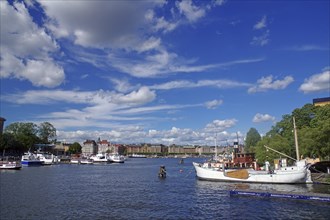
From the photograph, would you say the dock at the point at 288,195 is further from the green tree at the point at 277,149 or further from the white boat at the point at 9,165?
the white boat at the point at 9,165

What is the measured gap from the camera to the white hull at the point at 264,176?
6312 centimetres

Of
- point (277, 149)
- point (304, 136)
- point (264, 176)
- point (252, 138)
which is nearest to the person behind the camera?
point (264, 176)

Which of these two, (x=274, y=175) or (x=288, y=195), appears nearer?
(x=288, y=195)

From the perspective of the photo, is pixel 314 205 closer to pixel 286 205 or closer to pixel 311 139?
pixel 286 205

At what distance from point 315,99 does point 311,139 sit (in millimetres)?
106621

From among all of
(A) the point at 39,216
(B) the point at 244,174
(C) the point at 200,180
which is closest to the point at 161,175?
(C) the point at 200,180

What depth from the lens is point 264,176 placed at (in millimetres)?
65938

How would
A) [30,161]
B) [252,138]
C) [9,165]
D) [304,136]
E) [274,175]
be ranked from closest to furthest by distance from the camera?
1. [274,175]
2. [304,136]
3. [9,165]
4. [30,161]
5. [252,138]

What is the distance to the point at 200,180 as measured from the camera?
255 feet

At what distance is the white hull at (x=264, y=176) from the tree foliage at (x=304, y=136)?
7509 millimetres

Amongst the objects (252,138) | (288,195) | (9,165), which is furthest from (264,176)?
(252,138)

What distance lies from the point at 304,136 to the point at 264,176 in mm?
16758

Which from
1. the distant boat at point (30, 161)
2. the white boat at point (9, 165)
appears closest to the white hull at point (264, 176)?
the white boat at point (9, 165)

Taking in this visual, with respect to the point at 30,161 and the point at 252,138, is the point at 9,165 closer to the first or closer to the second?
the point at 30,161
